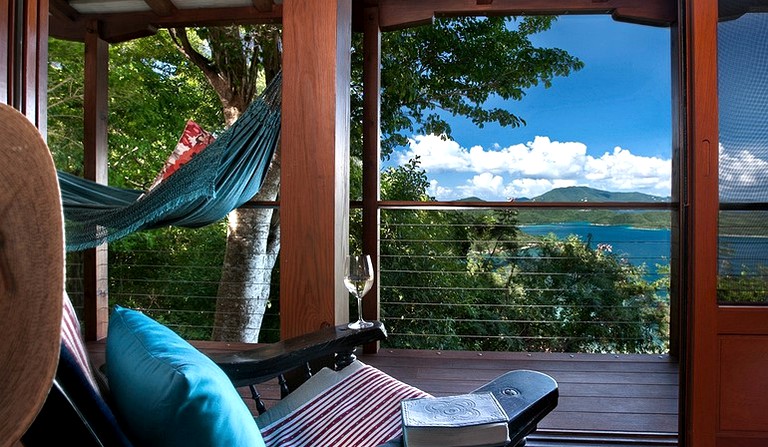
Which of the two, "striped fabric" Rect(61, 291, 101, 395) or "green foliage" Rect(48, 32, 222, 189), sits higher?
"green foliage" Rect(48, 32, 222, 189)

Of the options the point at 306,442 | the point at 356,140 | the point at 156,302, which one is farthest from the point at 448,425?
the point at 156,302

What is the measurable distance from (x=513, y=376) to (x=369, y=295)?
1717mm

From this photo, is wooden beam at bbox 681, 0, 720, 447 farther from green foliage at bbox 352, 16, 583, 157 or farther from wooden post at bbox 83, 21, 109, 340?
green foliage at bbox 352, 16, 583, 157

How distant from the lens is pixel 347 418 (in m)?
1.06

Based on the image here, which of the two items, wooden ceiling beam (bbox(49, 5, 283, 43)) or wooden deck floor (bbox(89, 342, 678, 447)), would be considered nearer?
wooden deck floor (bbox(89, 342, 678, 447))

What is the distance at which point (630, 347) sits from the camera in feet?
13.4

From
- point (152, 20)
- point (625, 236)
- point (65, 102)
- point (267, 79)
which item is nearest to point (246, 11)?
point (152, 20)

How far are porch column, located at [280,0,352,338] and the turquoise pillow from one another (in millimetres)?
798

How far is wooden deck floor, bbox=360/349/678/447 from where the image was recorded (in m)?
1.71

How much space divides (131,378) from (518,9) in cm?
271

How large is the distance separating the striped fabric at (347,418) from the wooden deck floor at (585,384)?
786mm

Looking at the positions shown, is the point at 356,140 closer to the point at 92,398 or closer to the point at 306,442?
the point at 306,442

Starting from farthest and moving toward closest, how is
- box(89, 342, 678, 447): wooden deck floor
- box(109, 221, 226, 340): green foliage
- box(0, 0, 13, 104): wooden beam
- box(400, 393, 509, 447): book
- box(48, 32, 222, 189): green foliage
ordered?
box(109, 221, 226, 340): green foliage → box(48, 32, 222, 189): green foliage → box(89, 342, 678, 447): wooden deck floor → box(0, 0, 13, 104): wooden beam → box(400, 393, 509, 447): book

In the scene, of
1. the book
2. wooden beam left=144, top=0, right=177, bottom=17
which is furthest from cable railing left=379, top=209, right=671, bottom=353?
the book
